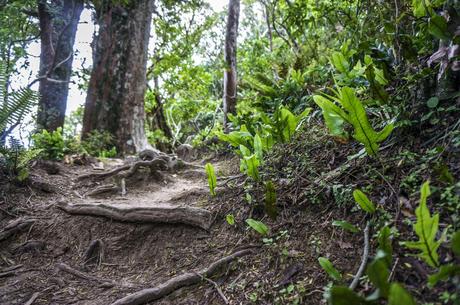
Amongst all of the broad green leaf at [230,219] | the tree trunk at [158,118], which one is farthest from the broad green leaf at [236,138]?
the tree trunk at [158,118]

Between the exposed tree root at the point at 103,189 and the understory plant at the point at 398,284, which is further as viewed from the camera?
the exposed tree root at the point at 103,189

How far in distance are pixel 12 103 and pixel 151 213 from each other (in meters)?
2.17

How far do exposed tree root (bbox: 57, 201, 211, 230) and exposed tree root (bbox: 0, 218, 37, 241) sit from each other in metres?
0.37

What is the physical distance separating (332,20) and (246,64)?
3.73 m

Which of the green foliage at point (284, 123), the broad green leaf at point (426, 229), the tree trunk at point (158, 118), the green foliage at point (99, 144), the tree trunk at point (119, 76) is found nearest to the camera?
the broad green leaf at point (426, 229)

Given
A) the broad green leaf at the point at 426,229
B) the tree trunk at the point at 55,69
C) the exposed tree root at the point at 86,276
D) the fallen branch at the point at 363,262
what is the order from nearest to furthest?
the broad green leaf at the point at 426,229 < the fallen branch at the point at 363,262 < the exposed tree root at the point at 86,276 < the tree trunk at the point at 55,69

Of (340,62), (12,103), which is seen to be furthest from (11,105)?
(340,62)

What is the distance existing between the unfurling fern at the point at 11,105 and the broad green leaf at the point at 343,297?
3.69m

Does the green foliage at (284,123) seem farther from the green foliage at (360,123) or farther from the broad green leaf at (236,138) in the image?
the green foliage at (360,123)

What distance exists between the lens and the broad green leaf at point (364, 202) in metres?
1.58

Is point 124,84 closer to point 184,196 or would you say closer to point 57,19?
point 57,19

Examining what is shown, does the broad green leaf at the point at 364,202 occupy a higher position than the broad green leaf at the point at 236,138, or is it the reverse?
the broad green leaf at the point at 236,138

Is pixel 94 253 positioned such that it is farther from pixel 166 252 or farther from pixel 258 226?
pixel 258 226

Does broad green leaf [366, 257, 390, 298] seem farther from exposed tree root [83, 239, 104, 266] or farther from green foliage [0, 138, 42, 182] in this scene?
green foliage [0, 138, 42, 182]
